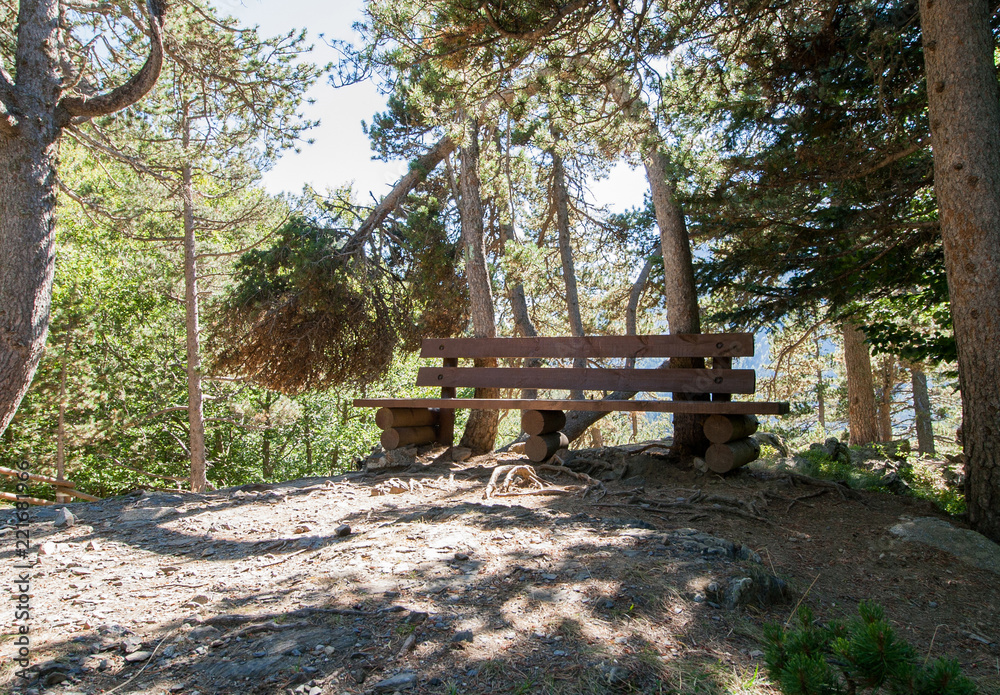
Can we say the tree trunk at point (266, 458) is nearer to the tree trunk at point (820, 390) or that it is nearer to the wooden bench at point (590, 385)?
the wooden bench at point (590, 385)

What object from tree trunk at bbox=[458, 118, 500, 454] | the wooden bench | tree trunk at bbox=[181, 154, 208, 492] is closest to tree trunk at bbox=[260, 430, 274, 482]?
tree trunk at bbox=[181, 154, 208, 492]

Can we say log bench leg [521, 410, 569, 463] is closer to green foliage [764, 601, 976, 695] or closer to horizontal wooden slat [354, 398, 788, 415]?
horizontal wooden slat [354, 398, 788, 415]

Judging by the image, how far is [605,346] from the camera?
671 cm

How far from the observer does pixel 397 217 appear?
35.5 ft

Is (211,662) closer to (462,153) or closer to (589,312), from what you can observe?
(462,153)

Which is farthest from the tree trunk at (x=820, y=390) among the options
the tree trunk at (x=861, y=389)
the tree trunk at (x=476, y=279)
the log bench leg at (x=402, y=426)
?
the log bench leg at (x=402, y=426)

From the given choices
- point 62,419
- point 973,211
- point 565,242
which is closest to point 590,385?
point 973,211

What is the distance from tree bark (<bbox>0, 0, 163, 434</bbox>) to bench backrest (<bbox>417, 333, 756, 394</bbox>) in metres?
3.98

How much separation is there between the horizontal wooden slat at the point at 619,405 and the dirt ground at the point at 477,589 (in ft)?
2.60

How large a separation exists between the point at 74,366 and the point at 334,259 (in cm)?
1319

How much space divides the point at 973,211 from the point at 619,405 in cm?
332

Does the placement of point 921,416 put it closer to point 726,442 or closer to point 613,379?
point 726,442

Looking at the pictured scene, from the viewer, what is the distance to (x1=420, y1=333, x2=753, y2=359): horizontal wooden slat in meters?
5.94

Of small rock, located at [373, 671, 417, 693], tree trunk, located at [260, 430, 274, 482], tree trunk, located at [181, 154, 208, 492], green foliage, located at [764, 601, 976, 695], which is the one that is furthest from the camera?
tree trunk, located at [260, 430, 274, 482]
